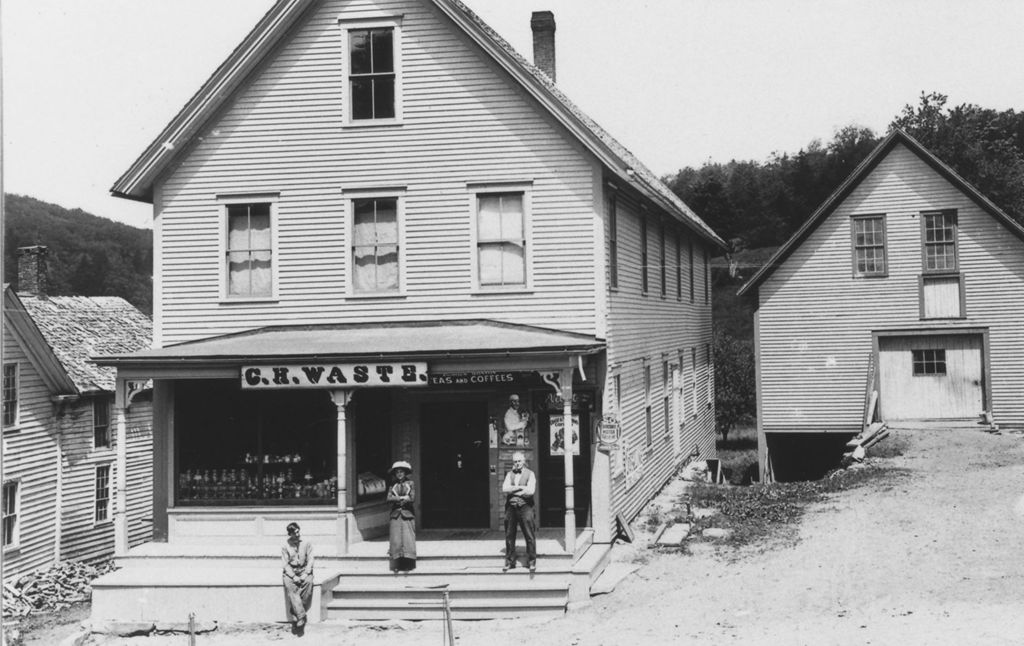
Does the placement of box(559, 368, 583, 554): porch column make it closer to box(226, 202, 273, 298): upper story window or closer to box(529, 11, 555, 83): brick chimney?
box(226, 202, 273, 298): upper story window

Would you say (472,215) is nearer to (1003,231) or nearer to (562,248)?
(562,248)

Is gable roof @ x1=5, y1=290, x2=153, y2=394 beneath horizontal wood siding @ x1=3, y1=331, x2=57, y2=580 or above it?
above

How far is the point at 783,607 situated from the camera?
42.4 ft

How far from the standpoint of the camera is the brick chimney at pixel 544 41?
25234mm

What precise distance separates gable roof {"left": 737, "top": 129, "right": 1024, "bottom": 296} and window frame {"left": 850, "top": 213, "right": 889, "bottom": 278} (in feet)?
2.38

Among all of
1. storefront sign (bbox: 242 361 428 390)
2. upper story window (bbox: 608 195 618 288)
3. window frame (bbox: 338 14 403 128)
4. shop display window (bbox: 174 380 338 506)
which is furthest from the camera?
upper story window (bbox: 608 195 618 288)

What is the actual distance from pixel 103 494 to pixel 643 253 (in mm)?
18172

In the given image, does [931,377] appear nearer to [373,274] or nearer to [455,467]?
[455,467]

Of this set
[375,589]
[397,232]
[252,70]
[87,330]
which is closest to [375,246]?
[397,232]

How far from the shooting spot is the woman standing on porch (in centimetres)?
1472

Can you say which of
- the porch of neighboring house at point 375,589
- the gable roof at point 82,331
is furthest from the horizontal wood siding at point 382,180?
the gable roof at point 82,331

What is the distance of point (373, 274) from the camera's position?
57.3ft

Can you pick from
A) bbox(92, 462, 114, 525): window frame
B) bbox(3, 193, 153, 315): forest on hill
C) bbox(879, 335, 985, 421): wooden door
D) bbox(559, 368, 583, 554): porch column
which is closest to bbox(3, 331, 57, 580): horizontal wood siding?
bbox(92, 462, 114, 525): window frame

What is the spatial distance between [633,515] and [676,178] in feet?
294
